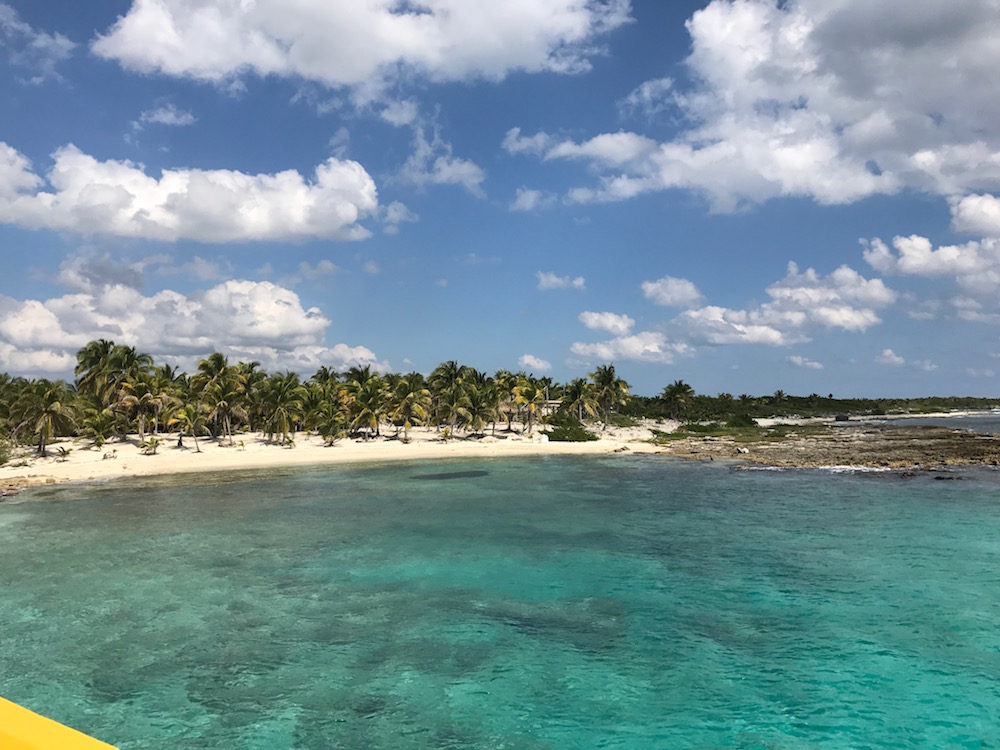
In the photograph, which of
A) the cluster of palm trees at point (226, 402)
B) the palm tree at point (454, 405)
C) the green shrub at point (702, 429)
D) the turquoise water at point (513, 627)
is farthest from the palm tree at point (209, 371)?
the green shrub at point (702, 429)

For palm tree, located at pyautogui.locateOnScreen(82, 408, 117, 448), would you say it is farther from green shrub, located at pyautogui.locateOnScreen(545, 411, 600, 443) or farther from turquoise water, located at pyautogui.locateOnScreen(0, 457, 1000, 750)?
green shrub, located at pyautogui.locateOnScreen(545, 411, 600, 443)

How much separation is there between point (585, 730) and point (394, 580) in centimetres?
1104

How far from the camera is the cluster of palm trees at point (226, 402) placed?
60625 mm

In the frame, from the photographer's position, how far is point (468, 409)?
74.2 metres

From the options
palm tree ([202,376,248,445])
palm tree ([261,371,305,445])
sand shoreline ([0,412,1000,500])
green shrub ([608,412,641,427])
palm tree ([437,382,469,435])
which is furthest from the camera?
green shrub ([608,412,641,427])

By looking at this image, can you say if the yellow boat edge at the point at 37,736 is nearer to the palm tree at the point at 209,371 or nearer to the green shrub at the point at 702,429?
the palm tree at the point at 209,371

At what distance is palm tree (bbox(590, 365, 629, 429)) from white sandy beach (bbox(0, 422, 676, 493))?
7667mm

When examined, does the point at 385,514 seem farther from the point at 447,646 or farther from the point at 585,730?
the point at 585,730

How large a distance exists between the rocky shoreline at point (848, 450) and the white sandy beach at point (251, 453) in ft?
25.2

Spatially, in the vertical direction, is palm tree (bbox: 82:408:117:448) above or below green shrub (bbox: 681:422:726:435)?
above

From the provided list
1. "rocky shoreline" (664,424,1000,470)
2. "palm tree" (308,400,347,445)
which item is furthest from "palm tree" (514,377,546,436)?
"palm tree" (308,400,347,445)

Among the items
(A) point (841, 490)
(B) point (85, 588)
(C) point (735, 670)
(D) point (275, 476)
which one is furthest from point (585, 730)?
(D) point (275, 476)

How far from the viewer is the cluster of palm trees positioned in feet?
199

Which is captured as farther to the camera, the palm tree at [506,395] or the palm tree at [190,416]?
the palm tree at [506,395]
